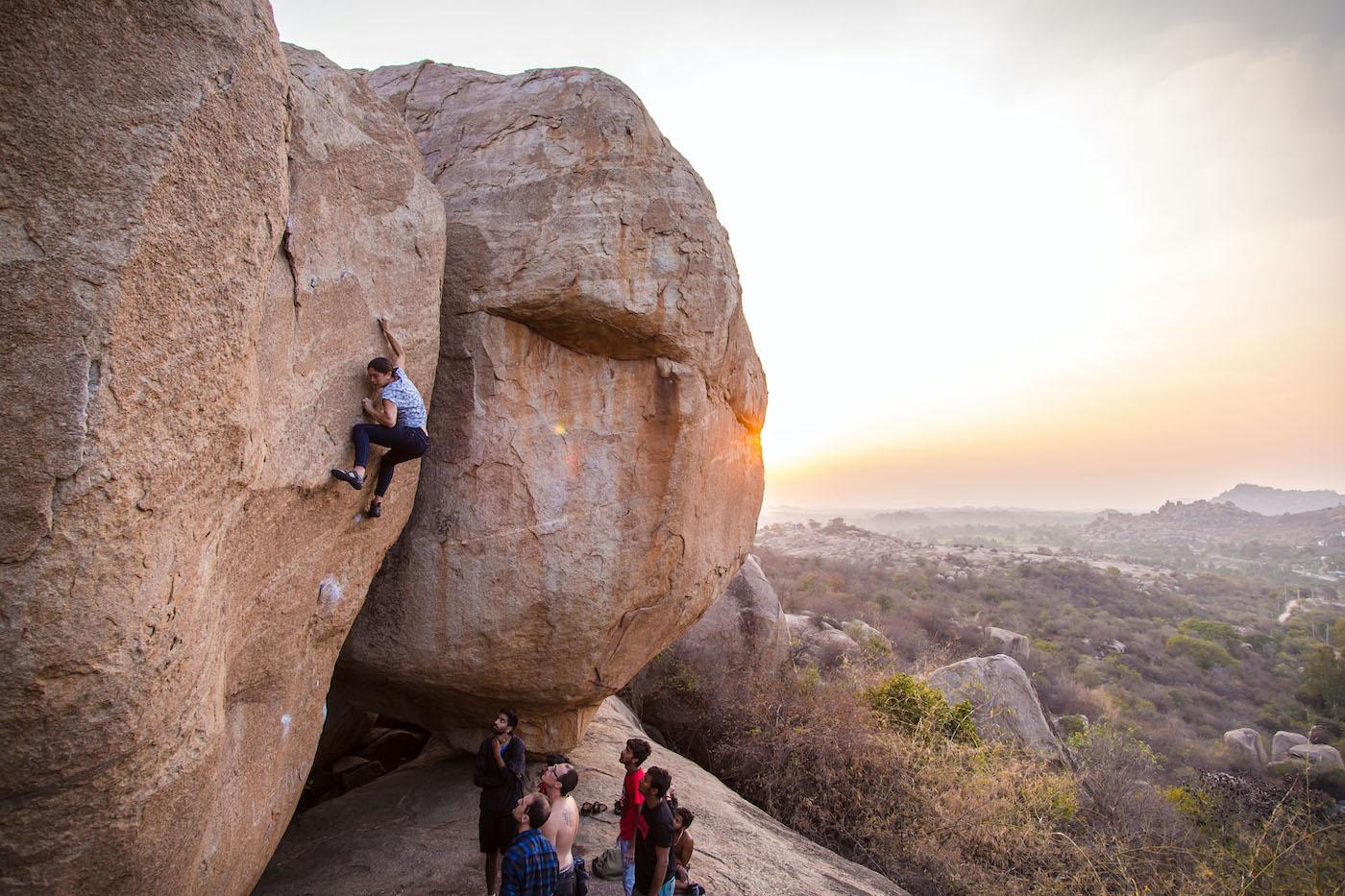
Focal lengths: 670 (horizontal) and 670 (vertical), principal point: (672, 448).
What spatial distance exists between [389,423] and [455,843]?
3191 mm

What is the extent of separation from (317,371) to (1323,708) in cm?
2375

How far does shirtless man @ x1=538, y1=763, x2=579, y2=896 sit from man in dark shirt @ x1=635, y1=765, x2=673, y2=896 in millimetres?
480

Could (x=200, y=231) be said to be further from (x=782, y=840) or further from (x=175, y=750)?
(x=782, y=840)

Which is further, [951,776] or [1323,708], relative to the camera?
[1323,708]

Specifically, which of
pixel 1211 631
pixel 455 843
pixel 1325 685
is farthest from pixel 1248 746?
pixel 455 843

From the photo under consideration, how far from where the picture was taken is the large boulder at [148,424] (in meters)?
2.21

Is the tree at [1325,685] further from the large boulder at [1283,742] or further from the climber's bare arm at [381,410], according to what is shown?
the climber's bare arm at [381,410]

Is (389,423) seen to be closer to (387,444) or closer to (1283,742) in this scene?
(387,444)

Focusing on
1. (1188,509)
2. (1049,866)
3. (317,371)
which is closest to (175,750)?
(317,371)

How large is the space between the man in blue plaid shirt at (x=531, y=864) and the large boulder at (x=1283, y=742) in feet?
59.7

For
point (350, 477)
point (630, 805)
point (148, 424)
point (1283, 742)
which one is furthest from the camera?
point (1283, 742)

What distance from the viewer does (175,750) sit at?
2.78 m

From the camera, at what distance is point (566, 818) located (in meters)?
3.89

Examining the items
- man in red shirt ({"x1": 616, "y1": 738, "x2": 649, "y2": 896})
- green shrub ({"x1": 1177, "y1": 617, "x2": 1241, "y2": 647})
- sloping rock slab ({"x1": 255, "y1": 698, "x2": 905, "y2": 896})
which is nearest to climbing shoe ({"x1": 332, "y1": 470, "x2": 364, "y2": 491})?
man in red shirt ({"x1": 616, "y1": 738, "x2": 649, "y2": 896})
